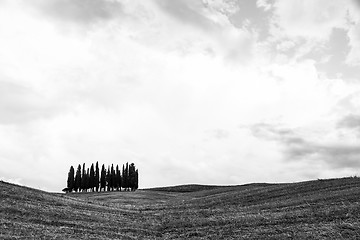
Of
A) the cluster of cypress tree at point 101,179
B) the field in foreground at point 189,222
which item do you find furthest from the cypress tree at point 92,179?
the field in foreground at point 189,222

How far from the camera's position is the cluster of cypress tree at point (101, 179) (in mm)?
132750

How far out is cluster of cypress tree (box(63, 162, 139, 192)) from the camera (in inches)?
5226

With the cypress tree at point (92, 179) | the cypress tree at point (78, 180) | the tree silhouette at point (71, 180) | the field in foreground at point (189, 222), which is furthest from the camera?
the tree silhouette at point (71, 180)

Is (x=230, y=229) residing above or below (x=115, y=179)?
below

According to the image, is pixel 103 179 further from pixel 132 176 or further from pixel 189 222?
pixel 189 222

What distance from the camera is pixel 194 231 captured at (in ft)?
109

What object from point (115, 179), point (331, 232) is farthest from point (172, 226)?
point (115, 179)

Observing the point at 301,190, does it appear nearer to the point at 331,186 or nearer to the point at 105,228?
the point at 331,186

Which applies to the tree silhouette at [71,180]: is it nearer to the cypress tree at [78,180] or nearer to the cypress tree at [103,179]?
the cypress tree at [78,180]

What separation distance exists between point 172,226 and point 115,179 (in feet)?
323

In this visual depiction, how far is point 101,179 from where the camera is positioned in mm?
133750

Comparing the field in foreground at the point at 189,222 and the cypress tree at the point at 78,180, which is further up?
the cypress tree at the point at 78,180

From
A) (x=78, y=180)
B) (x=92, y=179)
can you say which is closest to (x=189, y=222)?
(x=92, y=179)

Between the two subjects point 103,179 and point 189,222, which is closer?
point 189,222
